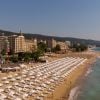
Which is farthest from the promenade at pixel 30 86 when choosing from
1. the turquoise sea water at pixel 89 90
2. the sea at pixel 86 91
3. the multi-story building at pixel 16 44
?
the multi-story building at pixel 16 44

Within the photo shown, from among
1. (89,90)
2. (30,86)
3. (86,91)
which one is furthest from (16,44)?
(30,86)

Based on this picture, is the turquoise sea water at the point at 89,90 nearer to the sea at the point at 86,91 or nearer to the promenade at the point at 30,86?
the sea at the point at 86,91

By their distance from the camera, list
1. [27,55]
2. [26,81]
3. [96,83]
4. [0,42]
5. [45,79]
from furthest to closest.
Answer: [0,42] → [27,55] → [96,83] → [45,79] → [26,81]

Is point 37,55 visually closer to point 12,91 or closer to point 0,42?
point 0,42

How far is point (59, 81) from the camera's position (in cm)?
3941

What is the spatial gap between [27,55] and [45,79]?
3096 centimetres

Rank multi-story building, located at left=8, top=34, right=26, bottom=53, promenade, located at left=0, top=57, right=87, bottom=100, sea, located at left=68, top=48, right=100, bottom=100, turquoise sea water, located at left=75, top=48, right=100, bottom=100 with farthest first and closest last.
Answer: multi-story building, located at left=8, top=34, right=26, bottom=53, turquoise sea water, located at left=75, top=48, right=100, bottom=100, sea, located at left=68, top=48, right=100, bottom=100, promenade, located at left=0, top=57, right=87, bottom=100

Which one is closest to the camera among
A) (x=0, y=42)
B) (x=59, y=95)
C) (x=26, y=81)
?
(x=59, y=95)

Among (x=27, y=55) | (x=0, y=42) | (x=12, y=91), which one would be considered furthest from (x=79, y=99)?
(x=0, y=42)

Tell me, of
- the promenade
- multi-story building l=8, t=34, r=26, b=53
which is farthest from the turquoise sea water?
multi-story building l=8, t=34, r=26, b=53

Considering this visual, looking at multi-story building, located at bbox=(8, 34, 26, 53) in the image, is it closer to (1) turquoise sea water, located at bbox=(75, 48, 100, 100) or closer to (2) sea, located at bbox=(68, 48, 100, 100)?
(1) turquoise sea water, located at bbox=(75, 48, 100, 100)

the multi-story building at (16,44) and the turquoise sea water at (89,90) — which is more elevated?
the multi-story building at (16,44)

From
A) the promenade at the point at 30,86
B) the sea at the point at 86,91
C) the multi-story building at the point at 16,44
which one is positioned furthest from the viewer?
the multi-story building at the point at 16,44

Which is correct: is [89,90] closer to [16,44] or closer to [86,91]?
[86,91]
